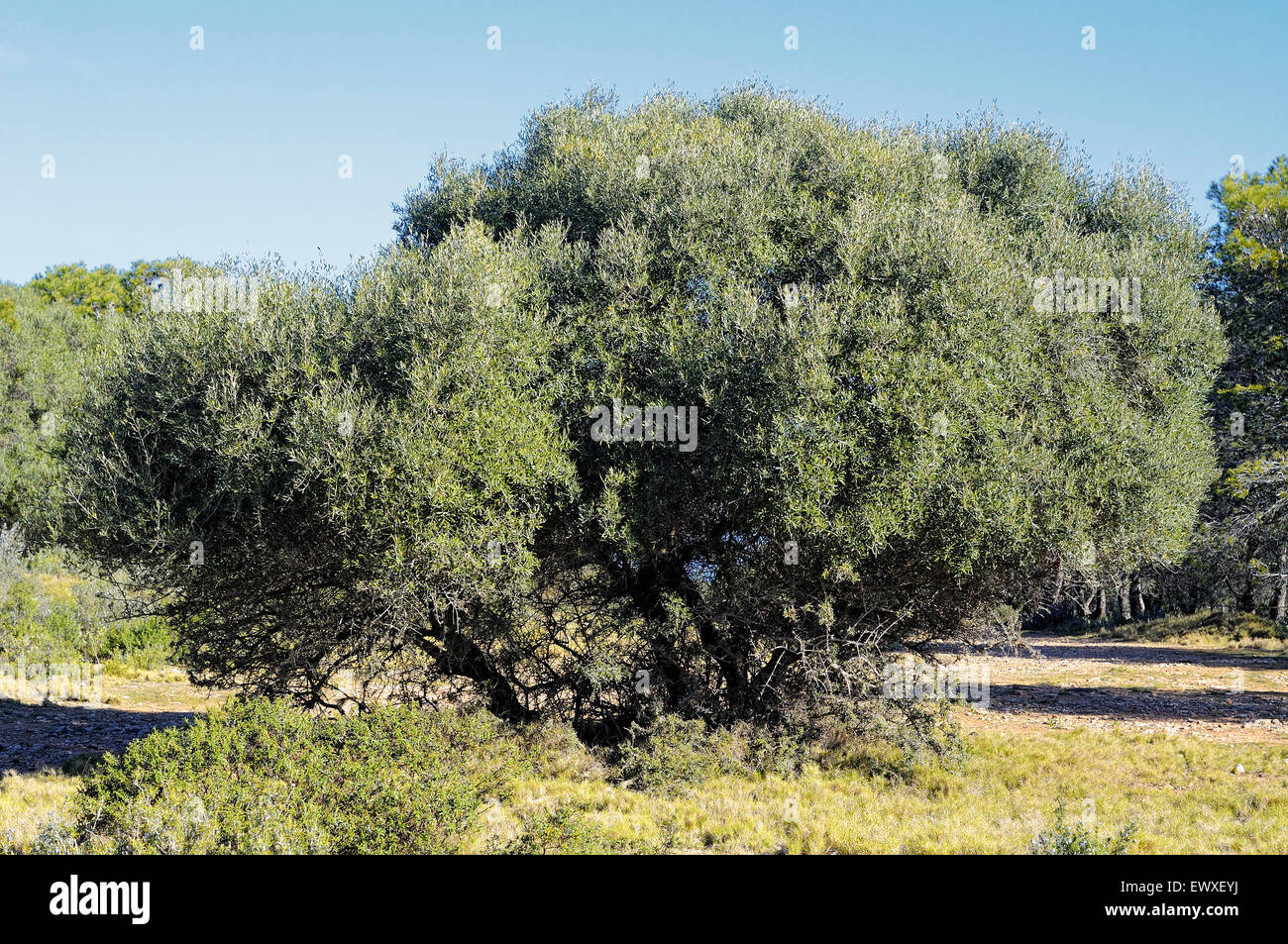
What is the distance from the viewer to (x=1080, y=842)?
9.23 metres

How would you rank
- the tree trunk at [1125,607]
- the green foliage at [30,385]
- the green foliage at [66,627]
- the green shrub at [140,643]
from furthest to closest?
→ the tree trunk at [1125,607] < the green foliage at [30,385] < the green shrub at [140,643] < the green foliage at [66,627]

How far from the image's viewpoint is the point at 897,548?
1380cm

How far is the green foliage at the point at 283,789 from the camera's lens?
8797 mm

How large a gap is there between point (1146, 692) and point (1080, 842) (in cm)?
1783

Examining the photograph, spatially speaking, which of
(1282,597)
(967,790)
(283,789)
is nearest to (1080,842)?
(967,790)

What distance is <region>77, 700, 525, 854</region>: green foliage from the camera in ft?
28.9

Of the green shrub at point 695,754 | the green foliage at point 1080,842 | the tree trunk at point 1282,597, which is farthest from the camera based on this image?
the tree trunk at point 1282,597

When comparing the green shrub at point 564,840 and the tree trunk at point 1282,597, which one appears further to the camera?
the tree trunk at point 1282,597

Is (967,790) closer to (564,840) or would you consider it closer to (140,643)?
(564,840)

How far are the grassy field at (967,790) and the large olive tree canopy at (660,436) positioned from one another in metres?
1.94

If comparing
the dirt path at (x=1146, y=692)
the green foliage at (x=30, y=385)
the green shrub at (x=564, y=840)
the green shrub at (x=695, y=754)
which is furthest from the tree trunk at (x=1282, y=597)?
the green foliage at (x=30, y=385)

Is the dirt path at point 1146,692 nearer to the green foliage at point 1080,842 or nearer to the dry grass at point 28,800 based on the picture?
the green foliage at point 1080,842
